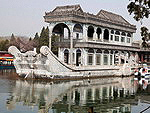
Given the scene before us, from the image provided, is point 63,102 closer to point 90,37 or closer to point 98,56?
point 98,56

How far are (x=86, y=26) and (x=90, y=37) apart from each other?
4.96 m

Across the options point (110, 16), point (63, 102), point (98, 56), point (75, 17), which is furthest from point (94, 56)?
point (63, 102)

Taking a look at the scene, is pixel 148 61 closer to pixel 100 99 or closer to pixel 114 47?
pixel 114 47

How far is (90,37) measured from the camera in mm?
39688

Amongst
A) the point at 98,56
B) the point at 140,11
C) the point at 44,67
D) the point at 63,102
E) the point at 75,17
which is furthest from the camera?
the point at 98,56

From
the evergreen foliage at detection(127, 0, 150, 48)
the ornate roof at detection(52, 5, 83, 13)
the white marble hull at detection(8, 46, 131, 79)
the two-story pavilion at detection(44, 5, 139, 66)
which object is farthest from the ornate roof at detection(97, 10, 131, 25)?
the evergreen foliage at detection(127, 0, 150, 48)

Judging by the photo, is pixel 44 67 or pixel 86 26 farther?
pixel 86 26

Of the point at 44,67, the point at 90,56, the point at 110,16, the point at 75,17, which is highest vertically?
the point at 110,16

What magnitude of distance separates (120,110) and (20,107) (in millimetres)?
6220

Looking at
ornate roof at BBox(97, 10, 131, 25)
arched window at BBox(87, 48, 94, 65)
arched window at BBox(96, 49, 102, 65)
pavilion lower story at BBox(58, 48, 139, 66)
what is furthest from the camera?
ornate roof at BBox(97, 10, 131, 25)

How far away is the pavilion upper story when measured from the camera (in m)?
32.7

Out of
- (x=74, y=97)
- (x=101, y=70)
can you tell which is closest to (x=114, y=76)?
(x=101, y=70)

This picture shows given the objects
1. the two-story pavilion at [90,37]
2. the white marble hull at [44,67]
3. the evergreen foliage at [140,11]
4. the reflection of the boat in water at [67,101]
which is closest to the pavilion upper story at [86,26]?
the two-story pavilion at [90,37]

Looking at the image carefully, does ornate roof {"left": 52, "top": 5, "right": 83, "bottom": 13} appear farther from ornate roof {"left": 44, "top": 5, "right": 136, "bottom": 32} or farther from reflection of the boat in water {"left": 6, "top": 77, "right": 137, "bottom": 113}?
reflection of the boat in water {"left": 6, "top": 77, "right": 137, "bottom": 113}
